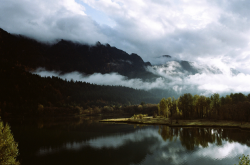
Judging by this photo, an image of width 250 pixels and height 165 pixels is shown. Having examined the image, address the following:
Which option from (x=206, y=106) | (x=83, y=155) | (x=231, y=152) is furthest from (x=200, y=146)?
(x=206, y=106)

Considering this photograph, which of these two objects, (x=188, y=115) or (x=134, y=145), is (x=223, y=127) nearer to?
(x=188, y=115)

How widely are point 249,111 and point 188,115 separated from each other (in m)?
52.0

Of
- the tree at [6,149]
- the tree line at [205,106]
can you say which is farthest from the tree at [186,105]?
the tree at [6,149]

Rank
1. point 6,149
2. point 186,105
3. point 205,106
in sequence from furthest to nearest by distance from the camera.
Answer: point 186,105 < point 205,106 < point 6,149

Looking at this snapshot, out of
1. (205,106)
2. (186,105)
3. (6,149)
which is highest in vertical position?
(186,105)

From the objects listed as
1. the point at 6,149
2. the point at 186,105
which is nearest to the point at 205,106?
the point at 186,105

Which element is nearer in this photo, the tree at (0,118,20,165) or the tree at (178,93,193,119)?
the tree at (0,118,20,165)

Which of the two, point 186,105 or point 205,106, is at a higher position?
point 186,105

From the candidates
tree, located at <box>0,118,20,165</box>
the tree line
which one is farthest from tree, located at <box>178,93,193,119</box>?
tree, located at <box>0,118,20,165</box>

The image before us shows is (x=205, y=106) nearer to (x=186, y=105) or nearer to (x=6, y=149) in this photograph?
(x=186, y=105)

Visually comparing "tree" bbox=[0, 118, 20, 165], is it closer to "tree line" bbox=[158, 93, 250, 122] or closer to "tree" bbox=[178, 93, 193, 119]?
"tree line" bbox=[158, 93, 250, 122]

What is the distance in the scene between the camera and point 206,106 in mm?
152750

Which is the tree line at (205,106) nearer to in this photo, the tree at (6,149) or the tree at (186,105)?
the tree at (186,105)

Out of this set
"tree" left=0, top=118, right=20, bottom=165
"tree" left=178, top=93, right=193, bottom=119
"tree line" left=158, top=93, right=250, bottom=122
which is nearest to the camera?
"tree" left=0, top=118, right=20, bottom=165
